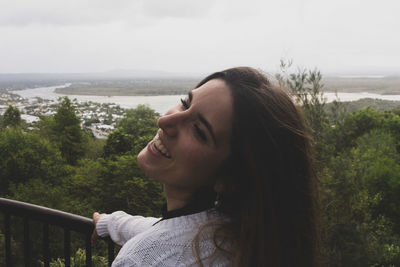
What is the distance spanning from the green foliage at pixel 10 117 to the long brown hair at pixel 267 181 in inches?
1664

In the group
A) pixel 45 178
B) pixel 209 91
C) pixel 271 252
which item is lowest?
pixel 45 178

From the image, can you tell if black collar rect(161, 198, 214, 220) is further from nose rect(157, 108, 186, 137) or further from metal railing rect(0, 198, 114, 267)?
metal railing rect(0, 198, 114, 267)

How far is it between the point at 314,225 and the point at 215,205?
1.14ft

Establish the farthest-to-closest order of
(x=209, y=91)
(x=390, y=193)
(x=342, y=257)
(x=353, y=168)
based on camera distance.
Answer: (x=390, y=193) → (x=353, y=168) → (x=342, y=257) → (x=209, y=91)

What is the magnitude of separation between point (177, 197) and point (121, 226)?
1.62 feet

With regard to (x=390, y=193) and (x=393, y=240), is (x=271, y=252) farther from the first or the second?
(x=390, y=193)

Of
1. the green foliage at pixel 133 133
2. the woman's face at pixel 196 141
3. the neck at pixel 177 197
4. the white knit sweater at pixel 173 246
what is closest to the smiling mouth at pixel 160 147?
the woman's face at pixel 196 141

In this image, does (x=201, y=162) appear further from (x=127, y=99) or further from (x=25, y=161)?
(x=127, y=99)

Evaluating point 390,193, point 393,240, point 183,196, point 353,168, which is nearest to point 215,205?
point 183,196

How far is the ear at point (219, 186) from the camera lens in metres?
1.13

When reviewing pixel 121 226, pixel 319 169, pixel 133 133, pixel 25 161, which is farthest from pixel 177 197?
pixel 133 133

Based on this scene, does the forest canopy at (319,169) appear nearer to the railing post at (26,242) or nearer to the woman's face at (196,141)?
the woman's face at (196,141)

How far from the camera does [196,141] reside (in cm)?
111

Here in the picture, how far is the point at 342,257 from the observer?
11.3m
